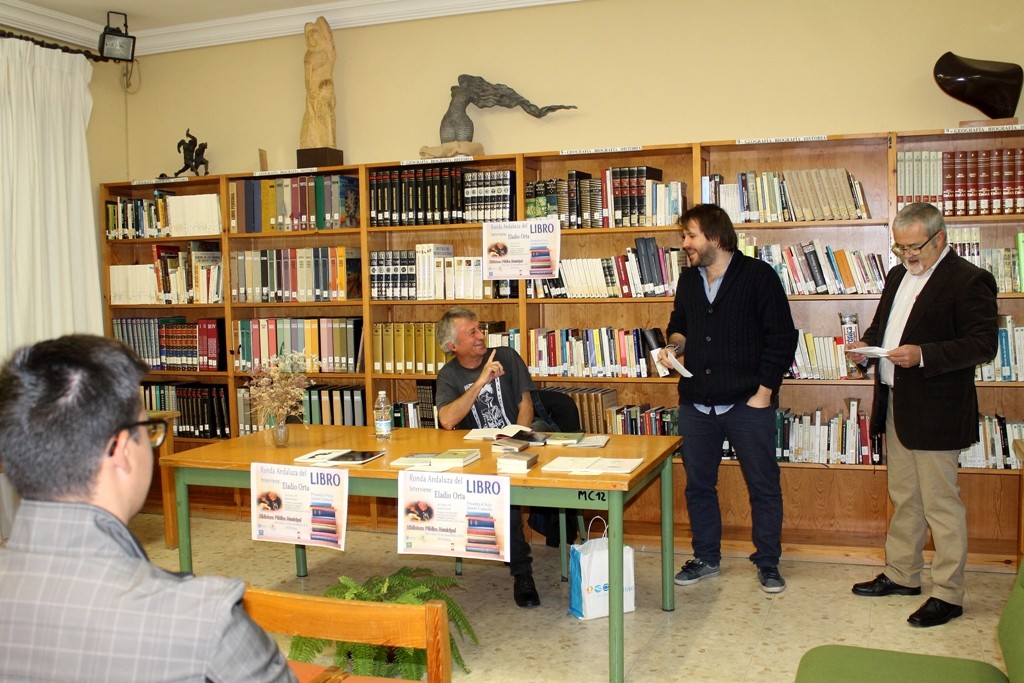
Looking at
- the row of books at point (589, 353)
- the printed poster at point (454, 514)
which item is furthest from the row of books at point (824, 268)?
the printed poster at point (454, 514)

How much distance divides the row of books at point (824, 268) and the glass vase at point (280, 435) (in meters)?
2.46

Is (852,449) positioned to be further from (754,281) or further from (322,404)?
(322,404)

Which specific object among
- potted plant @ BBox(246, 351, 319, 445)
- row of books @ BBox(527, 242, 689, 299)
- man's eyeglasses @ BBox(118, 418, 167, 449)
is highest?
row of books @ BBox(527, 242, 689, 299)

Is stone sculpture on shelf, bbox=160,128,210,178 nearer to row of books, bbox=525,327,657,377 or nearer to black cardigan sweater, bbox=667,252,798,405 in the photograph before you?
row of books, bbox=525,327,657,377

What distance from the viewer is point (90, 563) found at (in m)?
1.20

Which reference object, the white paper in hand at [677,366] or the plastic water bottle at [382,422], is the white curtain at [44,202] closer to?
the plastic water bottle at [382,422]

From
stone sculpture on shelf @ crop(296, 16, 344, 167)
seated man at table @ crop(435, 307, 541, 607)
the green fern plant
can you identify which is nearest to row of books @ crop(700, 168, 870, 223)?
seated man at table @ crop(435, 307, 541, 607)

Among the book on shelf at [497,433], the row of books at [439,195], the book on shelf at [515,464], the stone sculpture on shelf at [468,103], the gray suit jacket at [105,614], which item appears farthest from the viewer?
the stone sculpture on shelf at [468,103]

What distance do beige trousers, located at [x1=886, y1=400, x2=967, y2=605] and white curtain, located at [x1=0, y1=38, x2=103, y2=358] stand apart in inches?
182

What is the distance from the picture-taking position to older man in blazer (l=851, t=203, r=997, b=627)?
3.46m

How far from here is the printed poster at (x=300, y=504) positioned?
10.7 ft

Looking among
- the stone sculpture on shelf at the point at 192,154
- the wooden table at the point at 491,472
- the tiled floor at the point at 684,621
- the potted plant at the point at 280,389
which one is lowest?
the tiled floor at the point at 684,621

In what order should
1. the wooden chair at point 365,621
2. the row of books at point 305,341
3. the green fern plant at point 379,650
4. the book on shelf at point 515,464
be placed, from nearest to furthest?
the wooden chair at point 365,621 → the green fern plant at point 379,650 → the book on shelf at point 515,464 → the row of books at point 305,341

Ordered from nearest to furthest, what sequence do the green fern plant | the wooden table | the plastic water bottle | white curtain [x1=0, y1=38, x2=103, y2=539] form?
the green fern plant → the wooden table → the plastic water bottle → white curtain [x1=0, y1=38, x2=103, y2=539]
